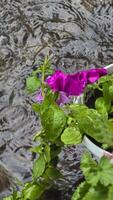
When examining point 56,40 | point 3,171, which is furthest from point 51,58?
point 3,171

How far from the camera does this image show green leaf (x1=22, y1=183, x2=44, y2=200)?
1.48 m

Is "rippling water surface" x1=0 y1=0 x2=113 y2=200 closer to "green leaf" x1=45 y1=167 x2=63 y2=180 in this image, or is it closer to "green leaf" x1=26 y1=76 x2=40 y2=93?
"green leaf" x1=45 y1=167 x2=63 y2=180

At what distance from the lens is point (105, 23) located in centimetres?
229

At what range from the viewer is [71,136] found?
134cm

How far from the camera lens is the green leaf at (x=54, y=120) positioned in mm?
1351

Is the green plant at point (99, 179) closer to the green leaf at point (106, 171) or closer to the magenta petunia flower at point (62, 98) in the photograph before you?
the green leaf at point (106, 171)

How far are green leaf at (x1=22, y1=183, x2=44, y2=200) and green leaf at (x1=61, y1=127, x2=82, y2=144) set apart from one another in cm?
24

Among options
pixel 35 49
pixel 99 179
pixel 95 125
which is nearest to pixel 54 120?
pixel 95 125

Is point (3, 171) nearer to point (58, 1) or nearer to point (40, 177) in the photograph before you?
point (40, 177)

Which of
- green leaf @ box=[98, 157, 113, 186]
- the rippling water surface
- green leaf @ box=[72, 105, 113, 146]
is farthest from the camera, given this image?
the rippling water surface

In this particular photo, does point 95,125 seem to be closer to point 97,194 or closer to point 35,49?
point 97,194

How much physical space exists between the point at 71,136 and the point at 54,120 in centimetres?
6

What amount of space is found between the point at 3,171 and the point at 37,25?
805 millimetres

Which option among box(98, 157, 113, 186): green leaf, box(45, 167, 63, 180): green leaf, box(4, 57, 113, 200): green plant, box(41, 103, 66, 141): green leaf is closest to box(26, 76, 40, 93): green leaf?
box(4, 57, 113, 200): green plant
